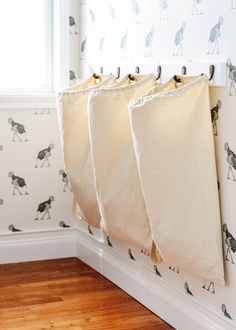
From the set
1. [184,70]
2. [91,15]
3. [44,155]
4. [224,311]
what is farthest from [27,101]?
[224,311]

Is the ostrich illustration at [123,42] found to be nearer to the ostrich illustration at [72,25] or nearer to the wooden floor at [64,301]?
the ostrich illustration at [72,25]

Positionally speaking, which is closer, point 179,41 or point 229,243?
point 229,243

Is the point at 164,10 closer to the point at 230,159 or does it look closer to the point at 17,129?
the point at 230,159

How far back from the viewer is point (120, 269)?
3000mm

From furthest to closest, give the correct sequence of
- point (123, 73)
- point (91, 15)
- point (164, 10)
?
point (91, 15)
point (123, 73)
point (164, 10)

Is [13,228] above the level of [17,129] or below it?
below

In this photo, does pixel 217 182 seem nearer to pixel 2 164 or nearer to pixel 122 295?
pixel 122 295

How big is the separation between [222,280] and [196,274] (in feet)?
0.32

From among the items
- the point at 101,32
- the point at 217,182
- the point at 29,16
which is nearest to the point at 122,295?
the point at 217,182

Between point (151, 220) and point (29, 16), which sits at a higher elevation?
point (29, 16)

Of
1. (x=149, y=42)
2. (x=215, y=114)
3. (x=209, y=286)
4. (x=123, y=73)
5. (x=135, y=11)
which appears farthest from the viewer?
(x=123, y=73)

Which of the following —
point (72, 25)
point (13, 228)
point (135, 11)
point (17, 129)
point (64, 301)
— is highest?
point (135, 11)

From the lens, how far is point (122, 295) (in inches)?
114

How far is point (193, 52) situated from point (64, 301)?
4.00ft
